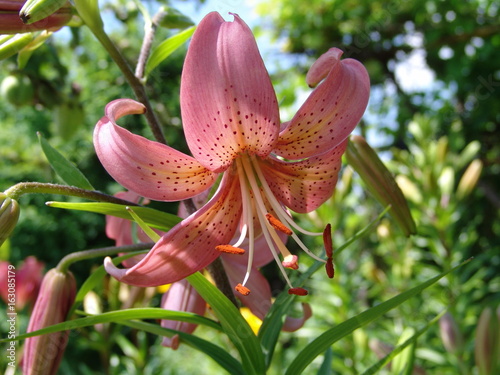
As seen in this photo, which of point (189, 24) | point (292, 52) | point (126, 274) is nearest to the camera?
point (126, 274)

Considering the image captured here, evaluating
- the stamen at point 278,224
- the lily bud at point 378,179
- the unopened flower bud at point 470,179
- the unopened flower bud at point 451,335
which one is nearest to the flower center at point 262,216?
the stamen at point 278,224

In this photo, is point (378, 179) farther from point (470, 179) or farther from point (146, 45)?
point (470, 179)

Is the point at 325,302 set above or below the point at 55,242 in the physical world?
above

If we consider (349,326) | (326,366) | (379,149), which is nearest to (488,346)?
(326,366)

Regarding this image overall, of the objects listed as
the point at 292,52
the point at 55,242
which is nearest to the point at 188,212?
the point at 55,242

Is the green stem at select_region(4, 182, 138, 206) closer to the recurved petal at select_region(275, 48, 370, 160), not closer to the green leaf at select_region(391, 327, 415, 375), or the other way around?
the recurved petal at select_region(275, 48, 370, 160)

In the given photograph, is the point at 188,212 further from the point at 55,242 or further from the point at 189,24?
the point at 55,242
